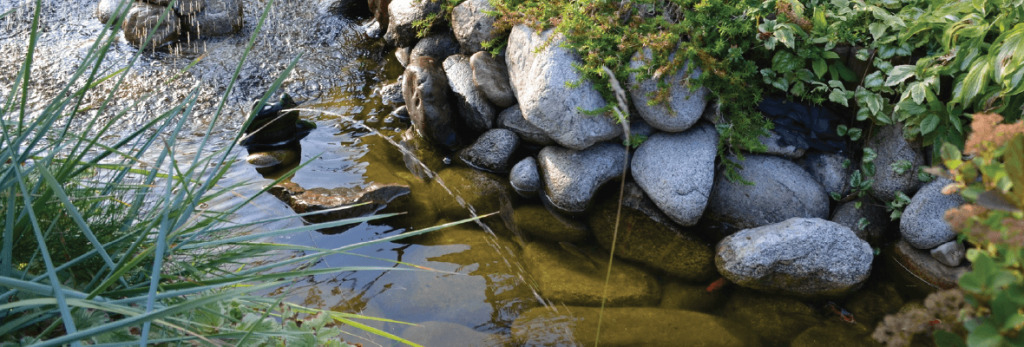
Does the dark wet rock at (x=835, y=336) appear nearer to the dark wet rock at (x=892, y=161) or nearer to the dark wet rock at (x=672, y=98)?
the dark wet rock at (x=892, y=161)

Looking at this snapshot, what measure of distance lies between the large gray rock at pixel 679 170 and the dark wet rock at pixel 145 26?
235 inches

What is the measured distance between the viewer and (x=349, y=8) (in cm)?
867

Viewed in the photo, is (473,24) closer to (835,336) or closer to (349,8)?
(349,8)

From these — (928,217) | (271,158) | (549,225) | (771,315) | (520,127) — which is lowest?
(771,315)

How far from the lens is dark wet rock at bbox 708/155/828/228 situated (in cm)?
453

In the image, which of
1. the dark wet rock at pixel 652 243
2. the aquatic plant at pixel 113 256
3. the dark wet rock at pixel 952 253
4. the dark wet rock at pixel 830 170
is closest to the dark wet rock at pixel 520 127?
the dark wet rock at pixel 652 243

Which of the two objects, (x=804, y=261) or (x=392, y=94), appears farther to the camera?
(x=392, y=94)

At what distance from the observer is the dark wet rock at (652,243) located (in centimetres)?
436

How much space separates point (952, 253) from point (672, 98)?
83.2 inches

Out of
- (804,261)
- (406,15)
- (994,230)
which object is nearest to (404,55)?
(406,15)

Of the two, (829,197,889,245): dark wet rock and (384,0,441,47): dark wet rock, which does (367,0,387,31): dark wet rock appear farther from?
(829,197,889,245): dark wet rock

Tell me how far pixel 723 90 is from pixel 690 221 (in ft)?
3.35

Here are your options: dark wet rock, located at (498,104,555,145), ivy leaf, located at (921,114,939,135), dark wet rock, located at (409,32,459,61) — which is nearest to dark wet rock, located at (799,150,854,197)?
ivy leaf, located at (921,114,939,135)

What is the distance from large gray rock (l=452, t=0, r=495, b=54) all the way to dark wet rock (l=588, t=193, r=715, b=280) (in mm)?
2078
